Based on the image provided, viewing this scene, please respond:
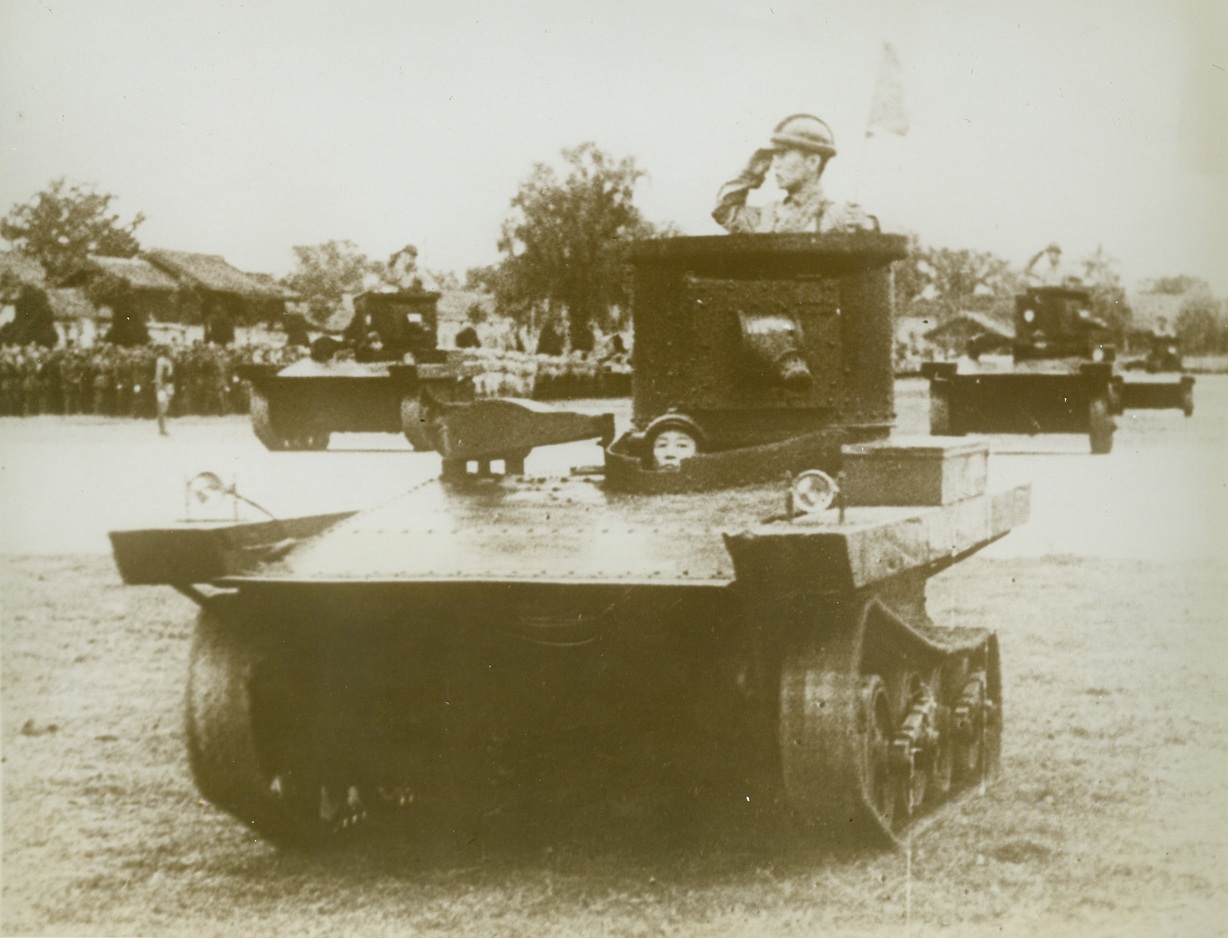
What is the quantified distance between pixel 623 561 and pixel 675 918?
110 centimetres

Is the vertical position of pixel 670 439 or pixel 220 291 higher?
pixel 220 291

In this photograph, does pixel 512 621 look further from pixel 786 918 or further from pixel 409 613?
pixel 786 918

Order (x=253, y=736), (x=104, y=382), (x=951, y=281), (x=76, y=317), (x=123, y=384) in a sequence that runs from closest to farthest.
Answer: (x=253, y=736) → (x=951, y=281) → (x=76, y=317) → (x=104, y=382) → (x=123, y=384)

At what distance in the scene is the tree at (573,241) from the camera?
6.19 meters

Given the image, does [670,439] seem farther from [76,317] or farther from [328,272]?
[76,317]

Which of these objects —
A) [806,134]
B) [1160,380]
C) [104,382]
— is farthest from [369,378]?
[1160,380]

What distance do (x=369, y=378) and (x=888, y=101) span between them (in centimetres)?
273

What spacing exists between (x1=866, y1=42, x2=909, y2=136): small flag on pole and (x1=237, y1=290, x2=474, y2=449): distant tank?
78.2 inches

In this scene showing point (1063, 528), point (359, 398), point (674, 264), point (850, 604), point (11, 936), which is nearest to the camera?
point (850, 604)

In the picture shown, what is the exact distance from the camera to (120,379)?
9484 mm

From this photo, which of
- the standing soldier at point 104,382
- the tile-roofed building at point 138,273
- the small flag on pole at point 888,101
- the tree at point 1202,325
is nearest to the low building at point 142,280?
the tile-roofed building at point 138,273

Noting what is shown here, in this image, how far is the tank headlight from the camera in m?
4.80

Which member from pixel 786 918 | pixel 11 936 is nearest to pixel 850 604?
pixel 786 918

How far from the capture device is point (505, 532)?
210 inches
